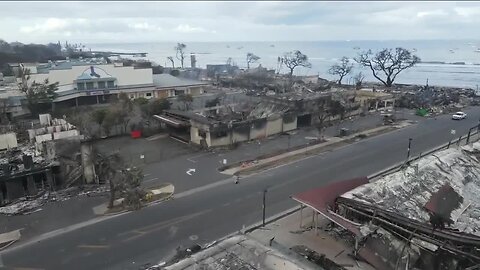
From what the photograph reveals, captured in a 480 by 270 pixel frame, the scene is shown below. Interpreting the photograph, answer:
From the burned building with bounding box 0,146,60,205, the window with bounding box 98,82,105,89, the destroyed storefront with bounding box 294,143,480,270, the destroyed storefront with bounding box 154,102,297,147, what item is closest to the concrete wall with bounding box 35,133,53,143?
the burned building with bounding box 0,146,60,205

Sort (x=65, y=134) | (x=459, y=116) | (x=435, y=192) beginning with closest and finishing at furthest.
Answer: (x=435, y=192), (x=65, y=134), (x=459, y=116)

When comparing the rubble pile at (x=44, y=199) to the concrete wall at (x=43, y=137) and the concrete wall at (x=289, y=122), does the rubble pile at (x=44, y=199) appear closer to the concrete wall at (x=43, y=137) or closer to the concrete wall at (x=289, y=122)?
the concrete wall at (x=43, y=137)

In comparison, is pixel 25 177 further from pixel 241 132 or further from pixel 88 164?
pixel 241 132

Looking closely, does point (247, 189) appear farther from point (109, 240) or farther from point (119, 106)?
point (119, 106)

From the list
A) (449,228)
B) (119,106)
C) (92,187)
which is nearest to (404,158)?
(449,228)

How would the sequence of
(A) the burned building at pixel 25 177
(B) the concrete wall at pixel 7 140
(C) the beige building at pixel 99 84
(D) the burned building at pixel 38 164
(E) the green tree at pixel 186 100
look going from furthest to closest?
1. (C) the beige building at pixel 99 84
2. (E) the green tree at pixel 186 100
3. (B) the concrete wall at pixel 7 140
4. (D) the burned building at pixel 38 164
5. (A) the burned building at pixel 25 177

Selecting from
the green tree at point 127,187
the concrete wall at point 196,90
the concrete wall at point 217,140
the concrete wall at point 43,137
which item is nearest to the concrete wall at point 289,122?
the concrete wall at point 217,140

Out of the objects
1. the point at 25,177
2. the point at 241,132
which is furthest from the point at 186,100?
the point at 25,177

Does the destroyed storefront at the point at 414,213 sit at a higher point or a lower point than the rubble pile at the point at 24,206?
higher
